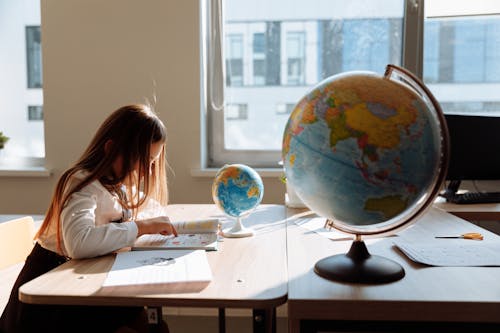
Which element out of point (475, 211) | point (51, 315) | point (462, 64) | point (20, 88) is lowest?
point (51, 315)

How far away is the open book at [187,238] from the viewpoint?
1392mm

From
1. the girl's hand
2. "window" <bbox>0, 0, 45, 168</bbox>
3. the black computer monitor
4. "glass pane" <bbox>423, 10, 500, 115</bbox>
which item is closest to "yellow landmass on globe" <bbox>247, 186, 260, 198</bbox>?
the girl's hand

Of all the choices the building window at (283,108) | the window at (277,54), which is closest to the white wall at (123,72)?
the window at (277,54)

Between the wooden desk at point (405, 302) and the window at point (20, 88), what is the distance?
247 cm

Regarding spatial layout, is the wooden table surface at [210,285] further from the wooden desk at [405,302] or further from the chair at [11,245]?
the chair at [11,245]

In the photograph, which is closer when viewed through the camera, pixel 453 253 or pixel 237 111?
pixel 453 253

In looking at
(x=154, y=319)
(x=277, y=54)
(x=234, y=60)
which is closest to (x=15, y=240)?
(x=154, y=319)

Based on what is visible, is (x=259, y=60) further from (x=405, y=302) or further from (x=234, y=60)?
(x=405, y=302)

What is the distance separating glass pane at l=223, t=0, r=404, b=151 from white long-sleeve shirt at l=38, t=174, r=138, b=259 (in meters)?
1.61

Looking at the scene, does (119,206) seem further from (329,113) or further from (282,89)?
(282,89)

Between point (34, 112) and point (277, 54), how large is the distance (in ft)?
4.86

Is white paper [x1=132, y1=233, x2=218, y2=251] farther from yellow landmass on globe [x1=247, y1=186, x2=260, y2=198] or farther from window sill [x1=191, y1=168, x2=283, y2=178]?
window sill [x1=191, y1=168, x2=283, y2=178]

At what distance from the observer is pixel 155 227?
4.72ft

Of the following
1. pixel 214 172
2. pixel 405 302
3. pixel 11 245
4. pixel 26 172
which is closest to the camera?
pixel 405 302
